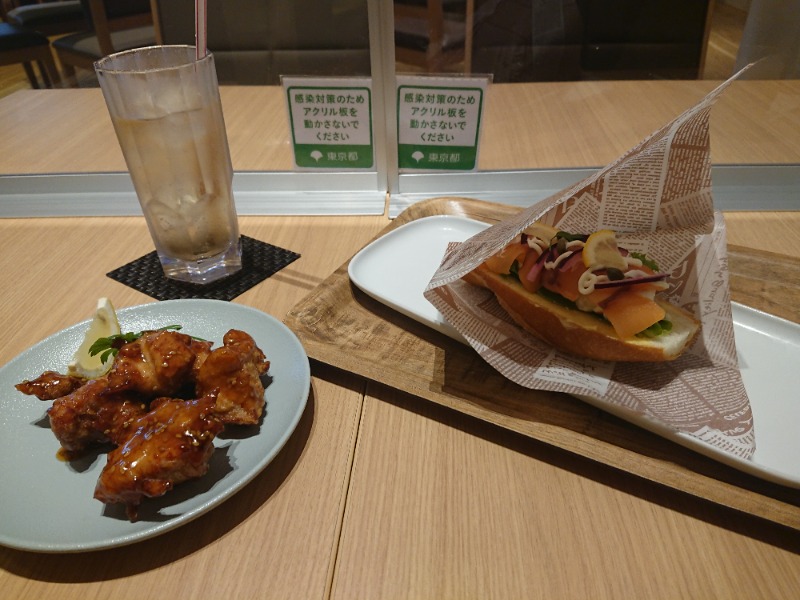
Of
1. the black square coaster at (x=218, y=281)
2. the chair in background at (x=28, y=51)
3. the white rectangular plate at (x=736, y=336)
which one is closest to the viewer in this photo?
the white rectangular plate at (x=736, y=336)

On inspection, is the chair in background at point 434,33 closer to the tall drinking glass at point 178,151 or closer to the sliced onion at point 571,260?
the tall drinking glass at point 178,151

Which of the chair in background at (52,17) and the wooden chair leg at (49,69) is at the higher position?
the chair in background at (52,17)

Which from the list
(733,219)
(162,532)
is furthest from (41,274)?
(733,219)

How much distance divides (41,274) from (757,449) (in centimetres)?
138

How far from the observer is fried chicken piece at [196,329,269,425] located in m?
0.70

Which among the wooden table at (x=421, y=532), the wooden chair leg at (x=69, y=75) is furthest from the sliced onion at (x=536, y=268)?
the wooden chair leg at (x=69, y=75)

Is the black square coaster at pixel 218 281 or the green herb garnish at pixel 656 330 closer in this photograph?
the green herb garnish at pixel 656 330

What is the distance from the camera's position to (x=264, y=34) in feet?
5.84

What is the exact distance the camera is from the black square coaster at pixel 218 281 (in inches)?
42.4

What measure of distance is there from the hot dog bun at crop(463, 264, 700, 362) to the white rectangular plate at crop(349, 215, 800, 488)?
105 millimetres

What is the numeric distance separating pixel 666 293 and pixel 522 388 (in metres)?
0.37

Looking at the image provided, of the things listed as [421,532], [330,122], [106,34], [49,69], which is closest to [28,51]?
[49,69]

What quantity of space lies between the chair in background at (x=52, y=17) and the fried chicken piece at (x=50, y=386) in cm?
153

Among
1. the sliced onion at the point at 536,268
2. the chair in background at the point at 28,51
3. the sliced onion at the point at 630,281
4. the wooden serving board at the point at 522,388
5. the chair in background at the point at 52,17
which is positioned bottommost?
the wooden serving board at the point at 522,388
